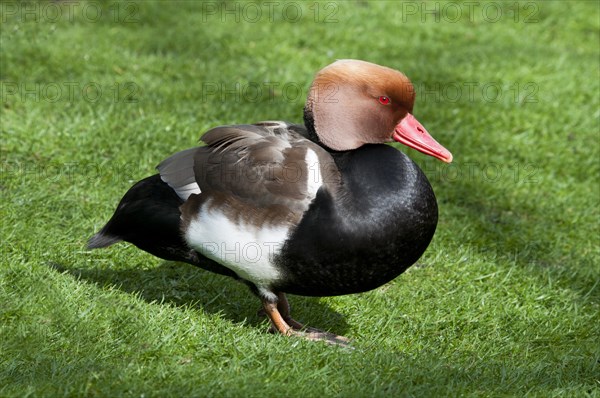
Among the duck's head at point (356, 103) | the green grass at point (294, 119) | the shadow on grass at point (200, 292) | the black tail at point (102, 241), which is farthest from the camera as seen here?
the shadow on grass at point (200, 292)

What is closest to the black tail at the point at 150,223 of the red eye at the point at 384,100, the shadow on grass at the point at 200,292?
the shadow on grass at the point at 200,292

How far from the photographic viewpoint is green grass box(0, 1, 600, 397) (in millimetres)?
3908

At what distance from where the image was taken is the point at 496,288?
526 centimetres

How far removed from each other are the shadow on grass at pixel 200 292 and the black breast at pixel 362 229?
63 cm

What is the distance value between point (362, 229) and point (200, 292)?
130 cm

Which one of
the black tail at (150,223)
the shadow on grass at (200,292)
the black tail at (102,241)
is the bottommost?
the shadow on grass at (200,292)

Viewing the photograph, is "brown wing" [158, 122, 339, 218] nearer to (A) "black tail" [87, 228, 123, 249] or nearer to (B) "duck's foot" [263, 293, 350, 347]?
(A) "black tail" [87, 228, 123, 249]

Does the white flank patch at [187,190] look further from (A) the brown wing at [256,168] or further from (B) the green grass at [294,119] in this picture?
(B) the green grass at [294,119]

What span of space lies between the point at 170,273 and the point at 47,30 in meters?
3.92

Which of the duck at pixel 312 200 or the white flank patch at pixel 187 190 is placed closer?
the duck at pixel 312 200

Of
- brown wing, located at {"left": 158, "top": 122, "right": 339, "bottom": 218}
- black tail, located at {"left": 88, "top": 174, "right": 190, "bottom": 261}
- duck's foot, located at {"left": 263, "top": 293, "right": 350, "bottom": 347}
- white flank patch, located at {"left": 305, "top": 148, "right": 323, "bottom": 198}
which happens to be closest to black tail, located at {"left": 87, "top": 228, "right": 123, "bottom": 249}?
black tail, located at {"left": 88, "top": 174, "right": 190, "bottom": 261}

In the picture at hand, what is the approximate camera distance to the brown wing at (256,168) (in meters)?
4.03

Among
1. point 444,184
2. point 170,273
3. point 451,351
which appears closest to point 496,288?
point 451,351

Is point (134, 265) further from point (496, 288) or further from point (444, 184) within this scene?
point (444, 184)
